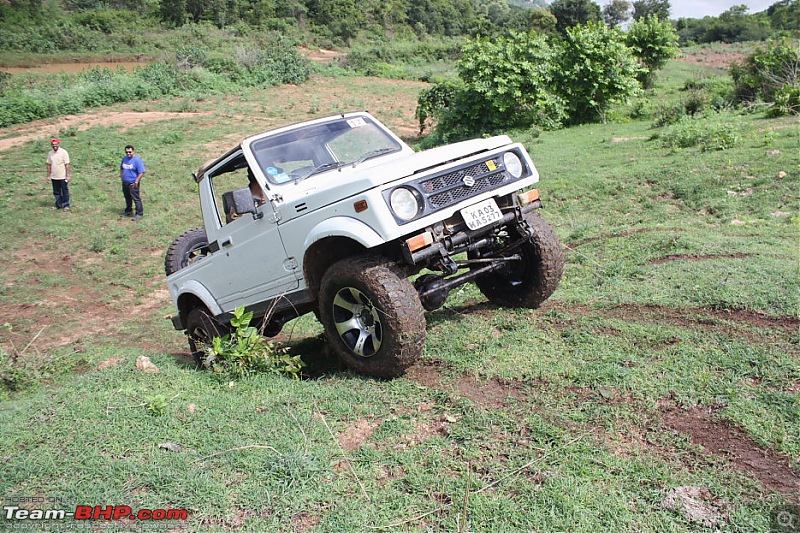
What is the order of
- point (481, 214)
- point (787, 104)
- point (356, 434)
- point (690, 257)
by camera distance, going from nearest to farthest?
point (356, 434), point (481, 214), point (690, 257), point (787, 104)

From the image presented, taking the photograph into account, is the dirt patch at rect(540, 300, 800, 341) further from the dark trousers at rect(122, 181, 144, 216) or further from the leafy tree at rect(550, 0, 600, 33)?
the leafy tree at rect(550, 0, 600, 33)

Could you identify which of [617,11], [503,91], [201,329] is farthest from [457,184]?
[617,11]

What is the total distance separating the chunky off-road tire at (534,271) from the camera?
5504 mm

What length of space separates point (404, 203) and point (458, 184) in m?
0.54

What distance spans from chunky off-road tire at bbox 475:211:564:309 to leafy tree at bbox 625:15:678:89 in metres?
19.6

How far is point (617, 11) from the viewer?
77562 millimetres

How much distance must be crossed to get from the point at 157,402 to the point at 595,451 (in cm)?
282

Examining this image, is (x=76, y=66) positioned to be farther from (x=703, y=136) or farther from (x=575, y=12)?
(x=575, y=12)

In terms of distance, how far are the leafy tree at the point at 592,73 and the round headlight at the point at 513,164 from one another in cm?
1441

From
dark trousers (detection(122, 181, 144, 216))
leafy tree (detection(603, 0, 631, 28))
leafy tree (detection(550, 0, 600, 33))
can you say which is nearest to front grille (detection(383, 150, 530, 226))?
dark trousers (detection(122, 181, 144, 216))

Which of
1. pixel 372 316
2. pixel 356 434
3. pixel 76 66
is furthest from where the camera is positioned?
pixel 76 66

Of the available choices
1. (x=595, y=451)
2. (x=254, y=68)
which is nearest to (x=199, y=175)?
(x=595, y=451)

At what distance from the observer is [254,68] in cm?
3350

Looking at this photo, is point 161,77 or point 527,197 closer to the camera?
point 527,197
